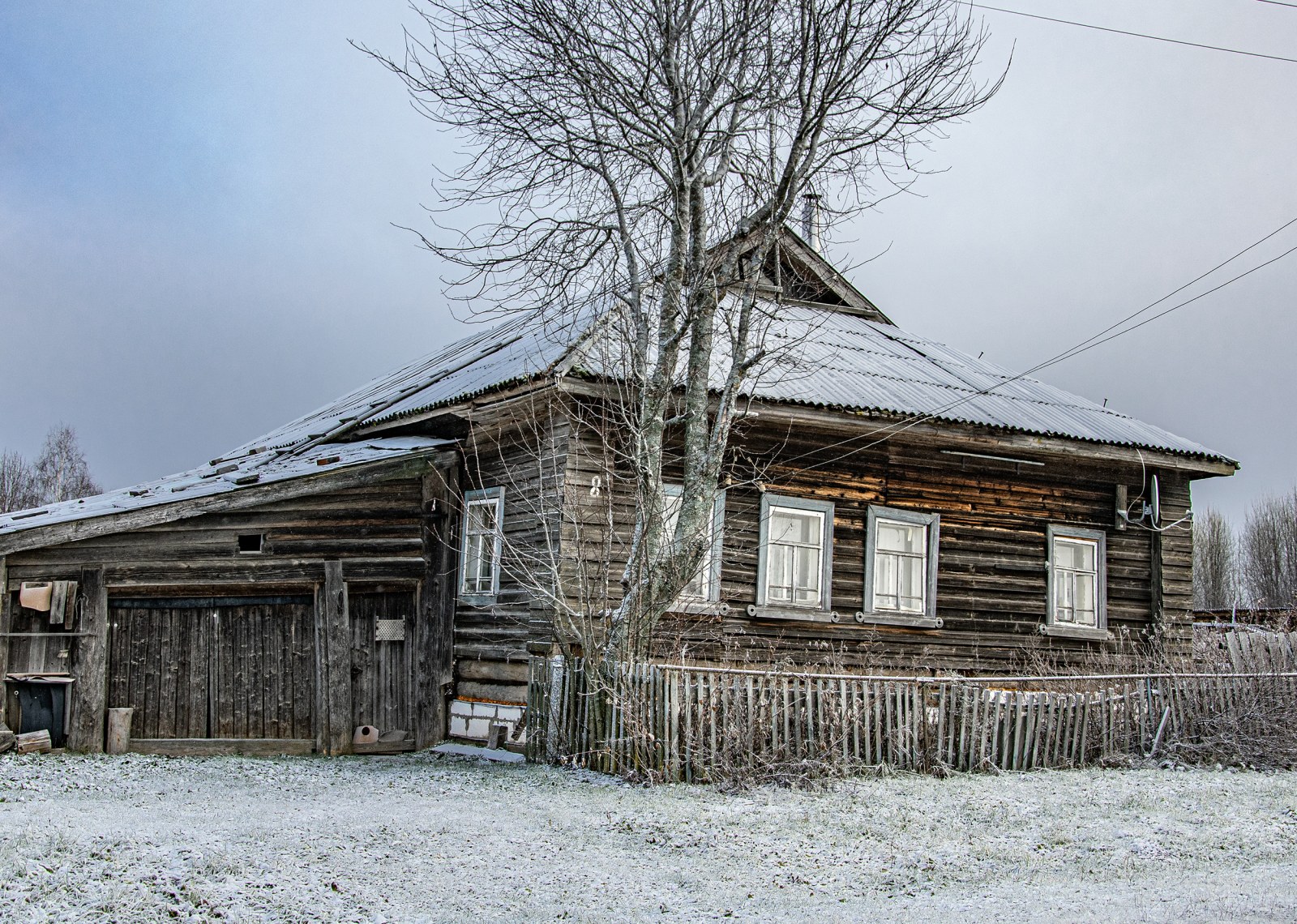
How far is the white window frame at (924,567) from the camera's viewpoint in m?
12.8

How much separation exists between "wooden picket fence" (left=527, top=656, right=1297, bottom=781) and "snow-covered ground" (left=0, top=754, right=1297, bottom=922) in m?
0.36

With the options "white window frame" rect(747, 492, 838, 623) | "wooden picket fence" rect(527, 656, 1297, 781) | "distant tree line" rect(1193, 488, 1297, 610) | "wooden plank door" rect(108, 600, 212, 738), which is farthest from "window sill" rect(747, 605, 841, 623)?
"distant tree line" rect(1193, 488, 1297, 610)

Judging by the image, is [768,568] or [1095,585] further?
[1095,585]

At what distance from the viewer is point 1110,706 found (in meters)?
10.3

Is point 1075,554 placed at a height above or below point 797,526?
below

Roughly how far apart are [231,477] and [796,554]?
647 centimetres

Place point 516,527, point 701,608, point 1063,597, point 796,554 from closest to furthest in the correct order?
point 701,608
point 516,527
point 796,554
point 1063,597

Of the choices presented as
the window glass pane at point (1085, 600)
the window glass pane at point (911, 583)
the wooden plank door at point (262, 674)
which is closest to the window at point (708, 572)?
the window glass pane at point (911, 583)

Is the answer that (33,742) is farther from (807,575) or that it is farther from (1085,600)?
(1085,600)

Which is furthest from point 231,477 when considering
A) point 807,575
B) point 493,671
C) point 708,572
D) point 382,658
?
point 807,575

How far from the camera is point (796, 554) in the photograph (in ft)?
41.3

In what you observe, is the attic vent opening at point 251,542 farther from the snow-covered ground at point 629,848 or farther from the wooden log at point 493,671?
the wooden log at point 493,671

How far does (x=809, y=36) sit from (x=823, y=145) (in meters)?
1.04

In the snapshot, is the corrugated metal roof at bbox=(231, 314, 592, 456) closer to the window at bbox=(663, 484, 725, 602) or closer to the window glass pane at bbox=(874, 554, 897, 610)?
the window at bbox=(663, 484, 725, 602)
